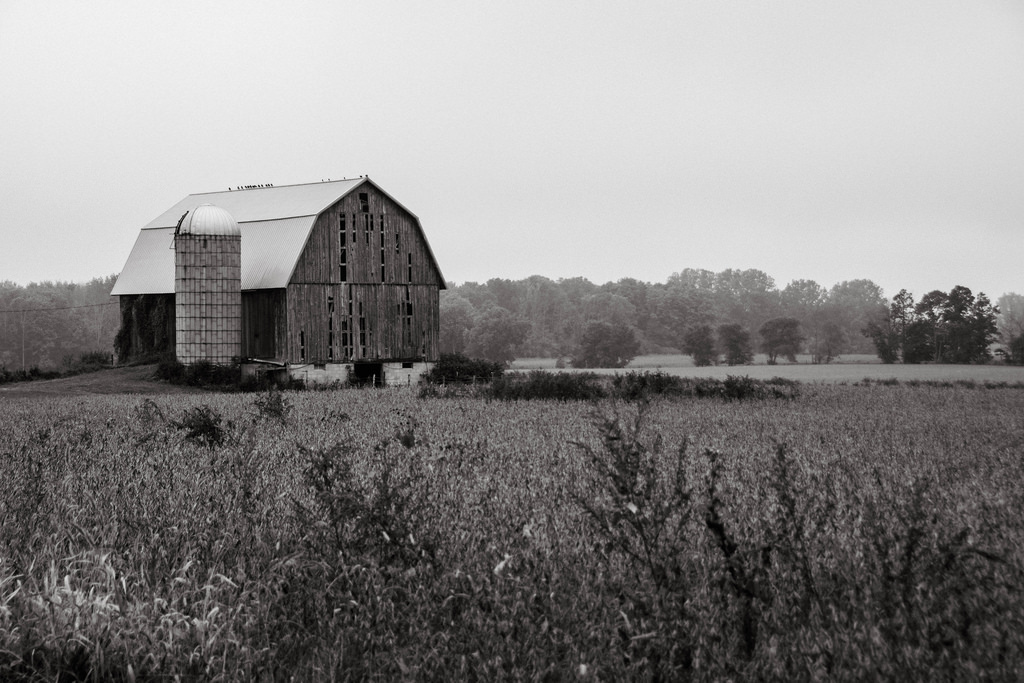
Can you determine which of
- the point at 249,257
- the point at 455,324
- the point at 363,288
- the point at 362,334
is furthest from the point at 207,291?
the point at 455,324

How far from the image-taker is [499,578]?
532cm

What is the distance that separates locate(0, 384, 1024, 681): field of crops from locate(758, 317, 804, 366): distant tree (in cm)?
8609

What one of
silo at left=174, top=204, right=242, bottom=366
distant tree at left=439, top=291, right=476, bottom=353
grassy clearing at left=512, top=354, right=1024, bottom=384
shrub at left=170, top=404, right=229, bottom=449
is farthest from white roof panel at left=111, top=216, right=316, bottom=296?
distant tree at left=439, top=291, right=476, bottom=353

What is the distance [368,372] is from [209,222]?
9.18m

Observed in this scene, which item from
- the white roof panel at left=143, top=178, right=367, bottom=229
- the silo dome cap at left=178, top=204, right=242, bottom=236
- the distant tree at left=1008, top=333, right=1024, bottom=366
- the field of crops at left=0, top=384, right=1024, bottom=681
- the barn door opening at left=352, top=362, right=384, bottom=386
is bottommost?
the field of crops at left=0, top=384, right=1024, bottom=681

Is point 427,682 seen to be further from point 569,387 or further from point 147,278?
point 147,278

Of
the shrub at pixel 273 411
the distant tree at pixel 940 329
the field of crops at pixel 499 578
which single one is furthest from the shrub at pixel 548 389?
the distant tree at pixel 940 329

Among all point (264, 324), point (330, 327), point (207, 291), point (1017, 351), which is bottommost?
point (1017, 351)

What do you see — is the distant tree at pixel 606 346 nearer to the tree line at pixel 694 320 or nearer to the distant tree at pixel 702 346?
the tree line at pixel 694 320

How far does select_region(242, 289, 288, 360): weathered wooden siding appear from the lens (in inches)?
1564

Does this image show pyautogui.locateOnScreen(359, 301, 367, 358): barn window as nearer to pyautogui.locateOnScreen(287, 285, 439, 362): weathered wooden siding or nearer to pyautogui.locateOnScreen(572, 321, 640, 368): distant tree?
pyautogui.locateOnScreen(287, 285, 439, 362): weathered wooden siding

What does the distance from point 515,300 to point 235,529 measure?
119934 mm

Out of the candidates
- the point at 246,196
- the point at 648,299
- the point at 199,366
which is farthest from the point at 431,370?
the point at 648,299

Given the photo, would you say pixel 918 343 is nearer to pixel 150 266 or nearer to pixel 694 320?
pixel 694 320
